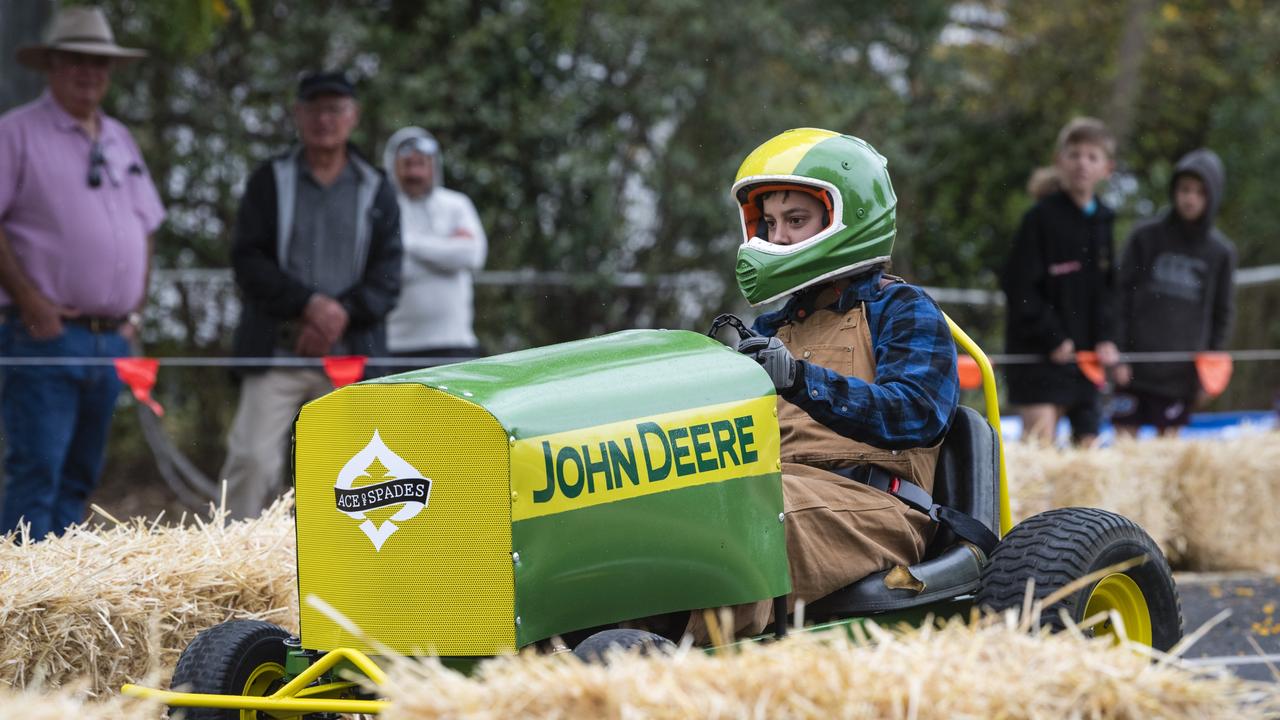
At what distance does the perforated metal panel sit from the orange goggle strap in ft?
4.75

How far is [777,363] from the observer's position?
400 centimetres

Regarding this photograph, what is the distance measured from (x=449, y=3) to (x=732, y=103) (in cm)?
230

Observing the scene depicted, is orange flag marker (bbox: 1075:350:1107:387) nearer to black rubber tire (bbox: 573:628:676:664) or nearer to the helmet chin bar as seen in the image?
the helmet chin bar

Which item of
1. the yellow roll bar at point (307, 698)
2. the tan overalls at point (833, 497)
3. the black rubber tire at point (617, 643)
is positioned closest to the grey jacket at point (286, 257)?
the tan overalls at point (833, 497)

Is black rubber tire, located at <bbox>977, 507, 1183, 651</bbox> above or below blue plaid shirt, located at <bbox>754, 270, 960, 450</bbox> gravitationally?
below

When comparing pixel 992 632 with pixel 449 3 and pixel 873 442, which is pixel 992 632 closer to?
pixel 873 442

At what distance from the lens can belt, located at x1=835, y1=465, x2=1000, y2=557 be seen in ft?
14.3

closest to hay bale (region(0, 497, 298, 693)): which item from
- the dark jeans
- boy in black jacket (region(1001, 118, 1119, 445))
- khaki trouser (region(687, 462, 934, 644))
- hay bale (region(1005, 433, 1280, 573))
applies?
khaki trouser (region(687, 462, 934, 644))

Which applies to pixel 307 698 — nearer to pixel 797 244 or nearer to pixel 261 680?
pixel 261 680

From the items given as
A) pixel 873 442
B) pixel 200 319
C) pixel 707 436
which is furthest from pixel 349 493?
pixel 200 319

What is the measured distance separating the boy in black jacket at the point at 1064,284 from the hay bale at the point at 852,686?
620 cm

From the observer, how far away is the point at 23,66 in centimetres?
845

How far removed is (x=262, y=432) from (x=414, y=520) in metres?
4.32

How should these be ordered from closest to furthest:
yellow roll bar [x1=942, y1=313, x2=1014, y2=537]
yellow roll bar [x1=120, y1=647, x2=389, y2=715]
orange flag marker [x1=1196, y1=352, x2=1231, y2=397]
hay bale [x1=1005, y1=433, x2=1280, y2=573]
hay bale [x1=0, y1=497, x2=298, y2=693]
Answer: yellow roll bar [x1=120, y1=647, x2=389, y2=715] < hay bale [x1=0, y1=497, x2=298, y2=693] < yellow roll bar [x1=942, y1=313, x2=1014, y2=537] < hay bale [x1=1005, y1=433, x2=1280, y2=573] < orange flag marker [x1=1196, y1=352, x2=1231, y2=397]
